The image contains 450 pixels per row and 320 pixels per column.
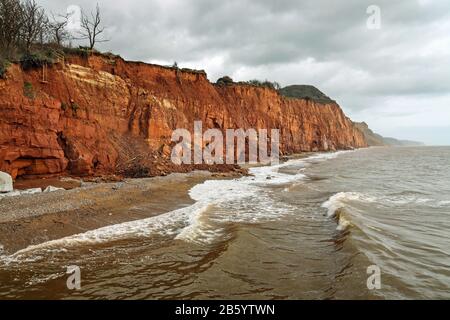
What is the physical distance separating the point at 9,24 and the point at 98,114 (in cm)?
774

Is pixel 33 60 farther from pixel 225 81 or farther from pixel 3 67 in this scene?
pixel 225 81

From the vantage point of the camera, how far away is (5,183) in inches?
541

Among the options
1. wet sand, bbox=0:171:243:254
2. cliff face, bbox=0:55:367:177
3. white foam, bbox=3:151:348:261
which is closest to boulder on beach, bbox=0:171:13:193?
cliff face, bbox=0:55:367:177

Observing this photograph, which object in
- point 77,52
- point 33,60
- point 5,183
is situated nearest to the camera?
point 5,183

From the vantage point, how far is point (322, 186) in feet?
69.5

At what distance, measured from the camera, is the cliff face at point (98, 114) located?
16.2 metres

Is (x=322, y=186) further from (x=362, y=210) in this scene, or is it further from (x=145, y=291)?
(x=145, y=291)

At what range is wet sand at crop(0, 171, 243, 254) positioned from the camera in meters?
9.05

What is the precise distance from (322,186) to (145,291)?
17200mm

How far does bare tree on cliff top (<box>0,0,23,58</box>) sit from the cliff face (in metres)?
3.31


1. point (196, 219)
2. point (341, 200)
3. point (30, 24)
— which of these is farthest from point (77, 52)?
point (341, 200)

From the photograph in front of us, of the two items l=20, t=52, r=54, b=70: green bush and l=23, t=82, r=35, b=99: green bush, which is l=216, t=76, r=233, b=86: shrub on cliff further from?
l=23, t=82, r=35, b=99: green bush

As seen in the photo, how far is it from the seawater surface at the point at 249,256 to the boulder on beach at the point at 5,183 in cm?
682
